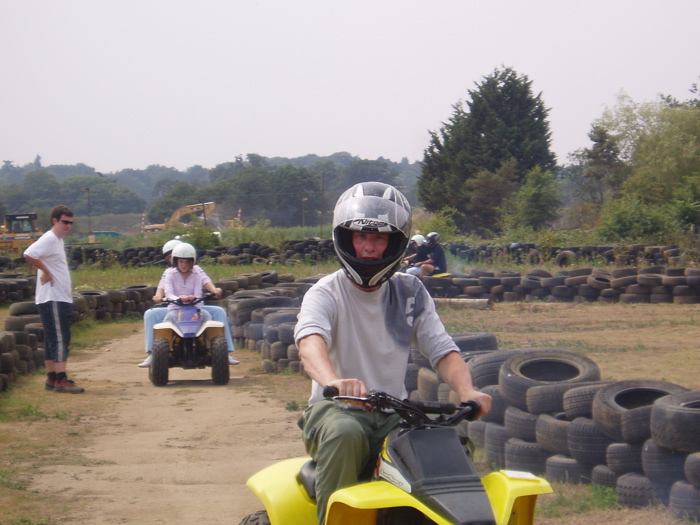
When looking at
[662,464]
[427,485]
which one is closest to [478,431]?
[662,464]

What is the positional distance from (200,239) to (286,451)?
87.0 ft

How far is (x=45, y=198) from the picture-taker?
258 feet

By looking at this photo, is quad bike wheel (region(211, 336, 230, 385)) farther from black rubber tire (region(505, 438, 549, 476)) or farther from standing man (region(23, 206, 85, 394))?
black rubber tire (region(505, 438, 549, 476))

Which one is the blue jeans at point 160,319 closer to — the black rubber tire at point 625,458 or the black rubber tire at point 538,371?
the black rubber tire at point 538,371

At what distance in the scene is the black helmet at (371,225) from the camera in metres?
3.17

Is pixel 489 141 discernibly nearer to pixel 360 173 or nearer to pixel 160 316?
pixel 360 173

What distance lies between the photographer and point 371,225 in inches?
124

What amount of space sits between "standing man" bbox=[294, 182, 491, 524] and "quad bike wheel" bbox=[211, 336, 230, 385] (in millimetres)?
7122

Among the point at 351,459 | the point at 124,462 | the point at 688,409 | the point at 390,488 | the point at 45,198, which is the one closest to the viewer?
the point at 390,488

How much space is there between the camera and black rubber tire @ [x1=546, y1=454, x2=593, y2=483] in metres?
5.39

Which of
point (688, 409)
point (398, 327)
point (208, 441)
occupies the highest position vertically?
point (398, 327)

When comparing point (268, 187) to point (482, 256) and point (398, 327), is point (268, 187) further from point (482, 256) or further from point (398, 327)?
point (398, 327)

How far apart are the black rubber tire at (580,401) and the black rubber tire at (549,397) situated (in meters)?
0.14

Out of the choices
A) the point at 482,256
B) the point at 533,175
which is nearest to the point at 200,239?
the point at 482,256
